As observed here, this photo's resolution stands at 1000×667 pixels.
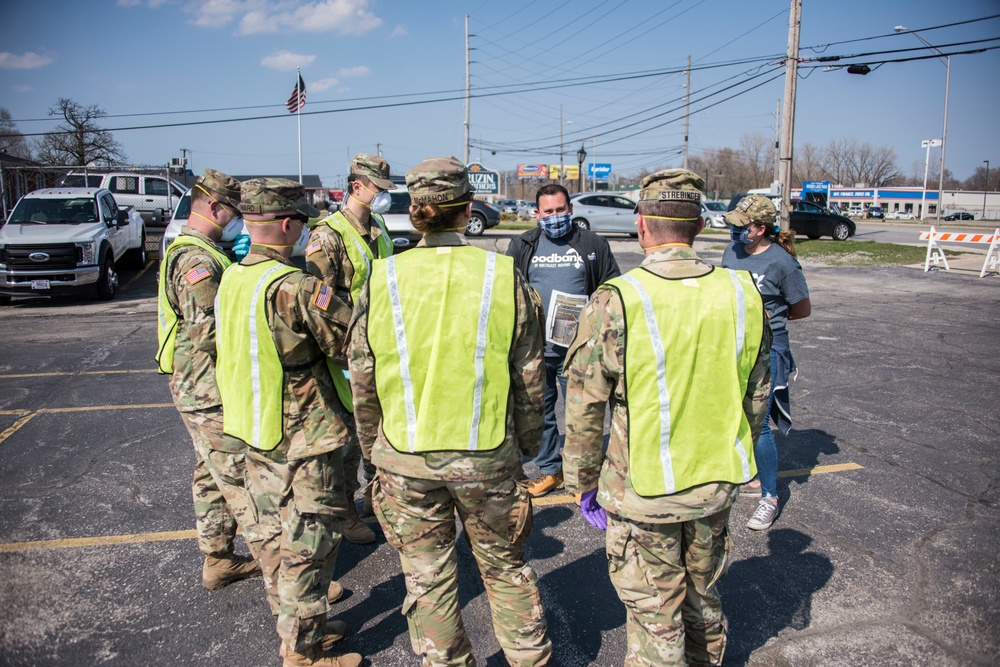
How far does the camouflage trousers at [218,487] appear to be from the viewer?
299 centimetres

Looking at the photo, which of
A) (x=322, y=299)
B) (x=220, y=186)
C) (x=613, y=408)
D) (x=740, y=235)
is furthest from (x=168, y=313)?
(x=740, y=235)

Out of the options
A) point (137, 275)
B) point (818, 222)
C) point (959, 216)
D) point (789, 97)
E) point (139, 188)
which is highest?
point (789, 97)

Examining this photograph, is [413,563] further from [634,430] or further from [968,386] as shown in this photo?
[968,386]

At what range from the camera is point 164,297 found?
3.32 m

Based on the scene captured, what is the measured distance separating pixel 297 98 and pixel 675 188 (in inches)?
1241

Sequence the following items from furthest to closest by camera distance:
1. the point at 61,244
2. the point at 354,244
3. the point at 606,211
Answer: the point at 606,211 < the point at 61,244 < the point at 354,244

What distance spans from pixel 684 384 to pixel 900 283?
1496 centimetres

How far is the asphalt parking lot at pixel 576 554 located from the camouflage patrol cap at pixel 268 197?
1899 mm

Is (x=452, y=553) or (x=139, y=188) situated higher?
(x=139, y=188)

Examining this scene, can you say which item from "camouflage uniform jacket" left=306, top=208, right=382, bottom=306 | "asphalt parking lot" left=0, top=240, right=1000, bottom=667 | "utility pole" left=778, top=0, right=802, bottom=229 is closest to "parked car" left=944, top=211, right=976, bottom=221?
"utility pole" left=778, top=0, right=802, bottom=229

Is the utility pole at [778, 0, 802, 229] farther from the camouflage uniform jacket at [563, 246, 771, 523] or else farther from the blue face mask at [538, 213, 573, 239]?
the camouflage uniform jacket at [563, 246, 771, 523]

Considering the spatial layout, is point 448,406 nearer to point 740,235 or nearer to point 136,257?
point 740,235

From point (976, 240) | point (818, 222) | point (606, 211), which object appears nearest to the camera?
point (976, 240)

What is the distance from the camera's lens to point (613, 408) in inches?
94.4
